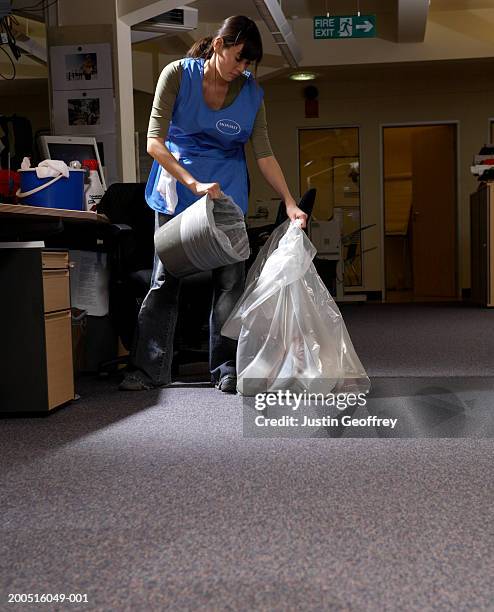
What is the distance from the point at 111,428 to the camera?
2020mm

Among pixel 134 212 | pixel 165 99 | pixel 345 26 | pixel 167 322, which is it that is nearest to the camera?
pixel 165 99

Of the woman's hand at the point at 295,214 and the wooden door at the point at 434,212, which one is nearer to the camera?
the woman's hand at the point at 295,214

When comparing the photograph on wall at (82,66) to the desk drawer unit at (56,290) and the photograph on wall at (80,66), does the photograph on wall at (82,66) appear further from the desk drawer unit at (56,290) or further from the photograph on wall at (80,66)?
the desk drawer unit at (56,290)

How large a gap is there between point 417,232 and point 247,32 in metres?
6.67

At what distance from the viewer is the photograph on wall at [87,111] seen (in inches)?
159

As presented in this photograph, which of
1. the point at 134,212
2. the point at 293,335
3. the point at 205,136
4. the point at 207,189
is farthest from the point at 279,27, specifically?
the point at 293,335

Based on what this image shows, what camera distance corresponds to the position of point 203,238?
2.19 meters

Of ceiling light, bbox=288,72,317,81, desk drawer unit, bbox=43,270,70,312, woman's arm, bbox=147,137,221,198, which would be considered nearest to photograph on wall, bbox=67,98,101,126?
woman's arm, bbox=147,137,221,198

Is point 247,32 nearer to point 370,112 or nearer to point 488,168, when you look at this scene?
point 488,168

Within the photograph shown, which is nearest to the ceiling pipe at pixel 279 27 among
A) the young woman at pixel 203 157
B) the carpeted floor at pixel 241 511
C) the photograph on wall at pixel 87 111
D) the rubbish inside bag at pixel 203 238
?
the photograph on wall at pixel 87 111

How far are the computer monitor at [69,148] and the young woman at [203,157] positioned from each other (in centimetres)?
104

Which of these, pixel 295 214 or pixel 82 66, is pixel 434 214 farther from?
pixel 295 214

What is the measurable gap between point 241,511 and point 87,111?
3.18 m

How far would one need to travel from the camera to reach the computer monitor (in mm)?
3373
